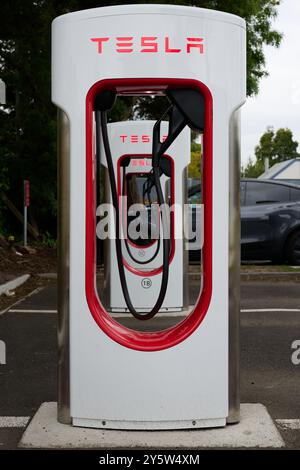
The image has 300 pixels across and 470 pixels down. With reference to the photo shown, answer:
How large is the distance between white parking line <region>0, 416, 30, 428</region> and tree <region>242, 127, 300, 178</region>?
7204 cm

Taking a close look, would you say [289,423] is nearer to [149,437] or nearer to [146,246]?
[149,437]

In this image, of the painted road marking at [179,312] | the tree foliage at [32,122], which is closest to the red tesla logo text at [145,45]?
the painted road marking at [179,312]

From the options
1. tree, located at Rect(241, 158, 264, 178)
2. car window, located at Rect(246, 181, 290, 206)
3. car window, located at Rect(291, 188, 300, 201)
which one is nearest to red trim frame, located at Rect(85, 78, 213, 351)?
car window, located at Rect(246, 181, 290, 206)

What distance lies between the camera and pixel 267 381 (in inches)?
206

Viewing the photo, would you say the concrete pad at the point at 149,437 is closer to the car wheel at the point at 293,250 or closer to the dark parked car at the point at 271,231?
the dark parked car at the point at 271,231

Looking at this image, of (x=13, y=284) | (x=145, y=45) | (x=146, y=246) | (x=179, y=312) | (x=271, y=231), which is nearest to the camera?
(x=145, y=45)

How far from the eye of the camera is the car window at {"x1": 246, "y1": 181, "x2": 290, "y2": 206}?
A: 13.2 m

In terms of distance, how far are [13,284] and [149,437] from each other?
6280mm

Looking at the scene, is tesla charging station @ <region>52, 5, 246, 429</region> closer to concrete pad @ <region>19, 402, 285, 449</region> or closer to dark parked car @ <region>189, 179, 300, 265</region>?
concrete pad @ <region>19, 402, 285, 449</region>

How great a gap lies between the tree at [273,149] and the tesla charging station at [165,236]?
72.1 m

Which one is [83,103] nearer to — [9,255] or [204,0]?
[9,255]

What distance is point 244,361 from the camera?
19.3 feet

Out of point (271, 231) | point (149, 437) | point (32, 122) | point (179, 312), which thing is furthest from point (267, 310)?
point (32, 122)
